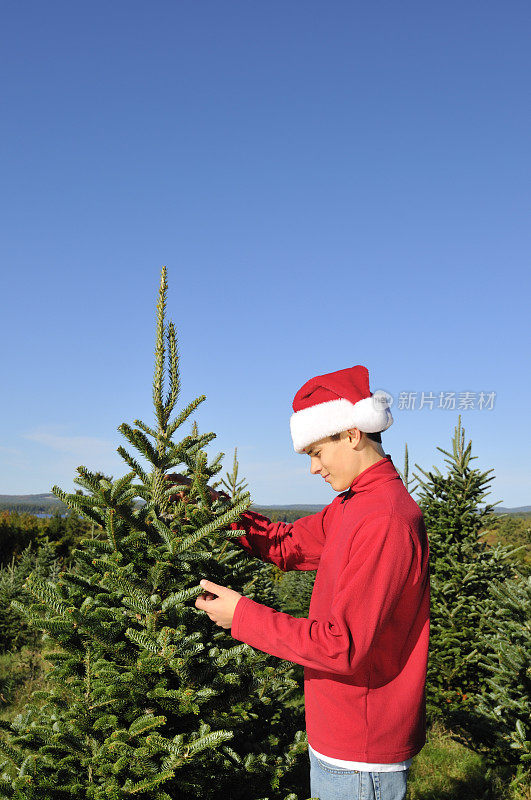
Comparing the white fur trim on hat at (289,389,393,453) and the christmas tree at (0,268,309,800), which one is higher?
the white fur trim on hat at (289,389,393,453)

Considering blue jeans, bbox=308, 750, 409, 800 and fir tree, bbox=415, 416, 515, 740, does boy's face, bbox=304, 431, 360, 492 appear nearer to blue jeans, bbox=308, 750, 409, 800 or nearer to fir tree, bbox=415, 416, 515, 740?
blue jeans, bbox=308, 750, 409, 800

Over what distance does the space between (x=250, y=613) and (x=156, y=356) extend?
1.35m

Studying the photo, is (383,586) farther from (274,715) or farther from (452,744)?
(452,744)

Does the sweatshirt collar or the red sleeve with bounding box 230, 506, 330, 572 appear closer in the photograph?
the sweatshirt collar

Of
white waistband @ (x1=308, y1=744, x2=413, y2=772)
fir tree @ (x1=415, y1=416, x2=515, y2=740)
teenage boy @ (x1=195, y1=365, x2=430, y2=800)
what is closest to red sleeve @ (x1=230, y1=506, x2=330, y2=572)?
teenage boy @ (x1=195, y1=365, x2=430, y2=800)

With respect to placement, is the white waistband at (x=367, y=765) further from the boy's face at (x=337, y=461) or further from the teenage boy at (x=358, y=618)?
the boy's face at (x=337, y=461)

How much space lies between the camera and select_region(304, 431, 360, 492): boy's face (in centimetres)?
258

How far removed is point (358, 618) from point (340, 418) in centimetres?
92

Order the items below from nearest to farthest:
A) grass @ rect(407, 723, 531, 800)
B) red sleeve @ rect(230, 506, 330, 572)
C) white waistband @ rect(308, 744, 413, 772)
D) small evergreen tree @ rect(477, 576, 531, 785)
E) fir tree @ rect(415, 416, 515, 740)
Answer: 1. white waistband @ rect(308, 744, 413, 772)
2. red sleeve @ rect(230, 506, 330, 572)
3. small evergreen tree @ rect(477, 576, 531, 785)
4. grass @ rect(407, 723, 531, 800)
5. fir tree @ rect(415, 416, 515, 740)

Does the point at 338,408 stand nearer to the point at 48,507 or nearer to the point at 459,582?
the point at 459,582

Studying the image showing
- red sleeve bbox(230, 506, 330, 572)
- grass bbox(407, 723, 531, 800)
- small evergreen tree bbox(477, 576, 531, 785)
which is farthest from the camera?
grass bbox(407, 723, 531, 800)

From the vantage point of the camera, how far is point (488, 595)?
324 inches

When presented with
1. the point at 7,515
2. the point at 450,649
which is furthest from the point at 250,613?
the point at 7,515

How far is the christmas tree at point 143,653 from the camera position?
2.31 metres
